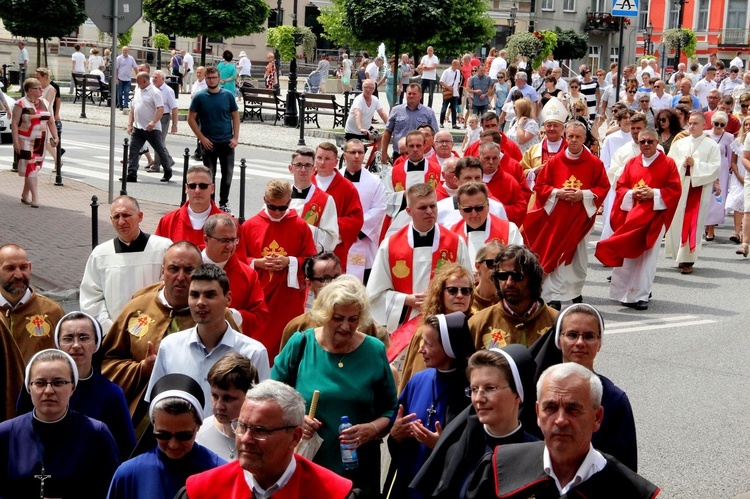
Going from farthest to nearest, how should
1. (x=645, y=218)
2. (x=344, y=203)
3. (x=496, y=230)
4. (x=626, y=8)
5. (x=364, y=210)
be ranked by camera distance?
(x=626, y=8)
(x=645, y=218)
(x=364, y=210)
(x=344, y=203)
(x=496, y=230)

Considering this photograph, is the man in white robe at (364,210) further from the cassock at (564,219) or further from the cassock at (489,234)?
the cassock at (489,234)

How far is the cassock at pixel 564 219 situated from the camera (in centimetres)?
1314

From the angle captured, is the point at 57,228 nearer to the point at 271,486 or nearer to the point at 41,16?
the point at 271,486

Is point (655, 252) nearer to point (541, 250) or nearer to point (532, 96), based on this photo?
point (541, 250)

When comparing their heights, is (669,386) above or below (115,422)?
below

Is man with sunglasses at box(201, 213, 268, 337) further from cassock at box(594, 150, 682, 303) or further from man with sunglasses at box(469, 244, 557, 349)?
cassock at box(594, 150, 682, 303)

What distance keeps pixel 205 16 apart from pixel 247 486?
30.5 m

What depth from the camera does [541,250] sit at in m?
13.4

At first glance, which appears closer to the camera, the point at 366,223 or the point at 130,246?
the point at 130,246

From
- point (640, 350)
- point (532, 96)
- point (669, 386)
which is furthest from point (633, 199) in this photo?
point (532, 96)

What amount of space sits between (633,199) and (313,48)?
56641 mm

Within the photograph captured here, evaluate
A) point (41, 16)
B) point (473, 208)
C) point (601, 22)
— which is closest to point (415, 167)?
point (473, 208)

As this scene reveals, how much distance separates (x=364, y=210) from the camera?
12.5 meters

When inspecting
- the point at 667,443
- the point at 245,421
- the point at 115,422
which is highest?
the point at 245,421
